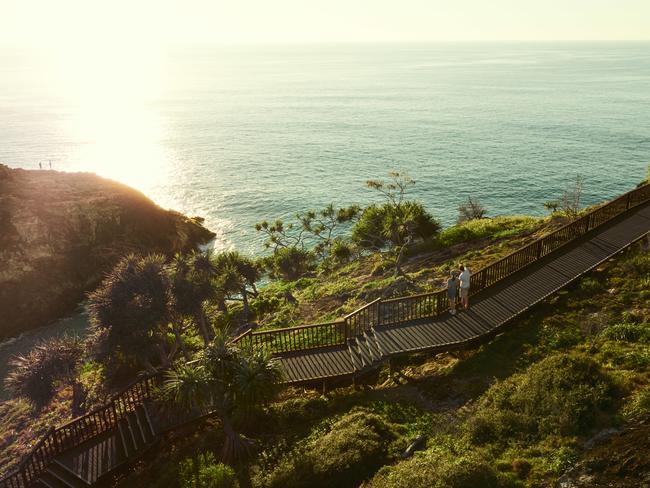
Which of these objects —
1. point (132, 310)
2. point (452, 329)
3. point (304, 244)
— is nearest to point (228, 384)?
point (452, 329)

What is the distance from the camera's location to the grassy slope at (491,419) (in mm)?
10398

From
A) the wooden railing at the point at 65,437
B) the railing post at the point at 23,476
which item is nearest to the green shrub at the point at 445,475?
the wooden railing at the point at 65,437

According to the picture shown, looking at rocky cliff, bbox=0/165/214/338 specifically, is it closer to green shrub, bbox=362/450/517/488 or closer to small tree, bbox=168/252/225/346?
small tree, bbox=168/252/225/346

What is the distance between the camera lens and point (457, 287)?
1883 cm

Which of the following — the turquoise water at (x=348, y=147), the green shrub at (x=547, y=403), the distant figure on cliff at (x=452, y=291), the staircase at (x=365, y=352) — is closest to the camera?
the green shrub at (x=547, y=403)

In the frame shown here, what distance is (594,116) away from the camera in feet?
379

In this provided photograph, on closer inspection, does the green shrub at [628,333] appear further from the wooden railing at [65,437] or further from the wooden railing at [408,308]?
the wooden railing at [65,437]

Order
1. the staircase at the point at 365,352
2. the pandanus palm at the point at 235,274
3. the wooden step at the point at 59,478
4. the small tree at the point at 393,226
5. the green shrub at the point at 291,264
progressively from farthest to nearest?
the green shrub at the point at 291,264 → the small tree at the point at 393,226 → the pandanus palm at the point at 235,274 → the staircase at the point at 365,352 → the wooden step at the point at 59,478

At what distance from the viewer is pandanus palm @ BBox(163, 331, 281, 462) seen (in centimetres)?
1325

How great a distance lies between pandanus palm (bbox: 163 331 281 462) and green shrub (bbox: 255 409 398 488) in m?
1.65

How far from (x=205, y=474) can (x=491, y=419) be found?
762cm

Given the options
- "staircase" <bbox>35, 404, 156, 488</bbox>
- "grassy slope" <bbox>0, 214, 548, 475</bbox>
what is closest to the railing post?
"staircase" <bbox>35, 404, 156, 488</bbox>

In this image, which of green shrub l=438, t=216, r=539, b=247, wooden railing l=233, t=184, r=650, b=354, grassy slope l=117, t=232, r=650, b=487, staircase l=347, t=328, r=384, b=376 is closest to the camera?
grassy slope l=117, t=232, r=650, b=487

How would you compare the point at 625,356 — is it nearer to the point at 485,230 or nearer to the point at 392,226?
the point at 485,230
